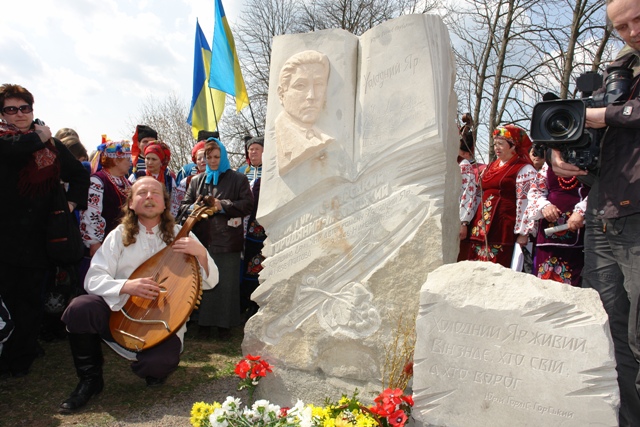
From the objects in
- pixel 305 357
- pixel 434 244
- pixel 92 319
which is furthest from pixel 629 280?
pixel 92 319

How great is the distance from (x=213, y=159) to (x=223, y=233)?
27.9 inches

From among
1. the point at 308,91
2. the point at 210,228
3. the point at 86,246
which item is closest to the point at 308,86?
the point at 308,91

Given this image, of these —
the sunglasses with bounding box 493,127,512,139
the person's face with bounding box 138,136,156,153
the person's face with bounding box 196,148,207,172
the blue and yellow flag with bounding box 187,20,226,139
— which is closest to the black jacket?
the sunglasses with bounding box 493,127,512,139

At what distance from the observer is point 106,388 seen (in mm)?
3451

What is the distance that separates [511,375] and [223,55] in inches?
268

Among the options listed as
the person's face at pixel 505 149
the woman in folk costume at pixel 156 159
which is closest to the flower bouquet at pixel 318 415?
the person's face at pixel 505 149

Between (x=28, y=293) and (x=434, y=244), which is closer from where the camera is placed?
(x=434, y=244)

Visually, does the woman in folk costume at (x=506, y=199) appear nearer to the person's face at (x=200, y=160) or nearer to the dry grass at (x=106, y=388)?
the dry grass at (x=106, y=388)

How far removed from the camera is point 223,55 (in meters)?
7.80

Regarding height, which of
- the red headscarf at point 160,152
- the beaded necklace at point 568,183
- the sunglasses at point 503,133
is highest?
the sunglasses at point 503,133

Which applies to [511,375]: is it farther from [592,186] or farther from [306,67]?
[306,67]

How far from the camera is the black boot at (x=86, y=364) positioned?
126 inches

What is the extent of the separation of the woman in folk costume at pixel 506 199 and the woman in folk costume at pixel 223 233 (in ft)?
6.82

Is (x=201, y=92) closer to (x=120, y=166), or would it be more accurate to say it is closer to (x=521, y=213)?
(x=120, y=166)
